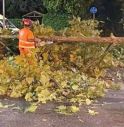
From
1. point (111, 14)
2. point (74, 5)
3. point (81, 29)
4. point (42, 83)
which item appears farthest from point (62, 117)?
point (74, 5)

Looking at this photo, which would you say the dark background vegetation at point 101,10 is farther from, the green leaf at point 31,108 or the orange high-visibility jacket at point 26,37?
the green leaf at point 31,108

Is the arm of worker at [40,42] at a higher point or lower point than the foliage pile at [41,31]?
higher

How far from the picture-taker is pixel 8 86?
10.6 meters

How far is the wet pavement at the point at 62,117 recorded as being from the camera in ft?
26.6

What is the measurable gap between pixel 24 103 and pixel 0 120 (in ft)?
4.71

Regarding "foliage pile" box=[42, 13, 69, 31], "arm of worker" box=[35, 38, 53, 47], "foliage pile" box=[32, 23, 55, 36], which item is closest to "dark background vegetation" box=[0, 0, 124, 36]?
"foliage pile" box=[42, 13, 69, 31]

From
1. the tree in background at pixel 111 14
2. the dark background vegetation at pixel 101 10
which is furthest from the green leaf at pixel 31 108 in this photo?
the tree in background at pixel 111 14

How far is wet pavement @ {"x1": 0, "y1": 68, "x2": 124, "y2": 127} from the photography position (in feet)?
26.6

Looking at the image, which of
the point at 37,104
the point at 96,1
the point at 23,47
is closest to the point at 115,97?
the point at 37,104

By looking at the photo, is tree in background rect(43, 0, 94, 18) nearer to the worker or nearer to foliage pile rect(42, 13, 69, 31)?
foliage pile rect(42, 13, 69, 31)

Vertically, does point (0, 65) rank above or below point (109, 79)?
above

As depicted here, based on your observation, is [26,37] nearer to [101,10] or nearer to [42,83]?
[42,83]

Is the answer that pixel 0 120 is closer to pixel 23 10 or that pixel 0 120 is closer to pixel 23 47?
pixel 23 47

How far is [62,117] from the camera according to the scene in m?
8.62
